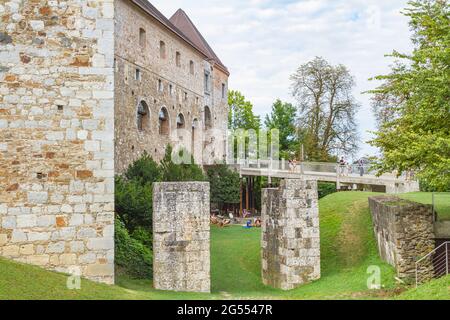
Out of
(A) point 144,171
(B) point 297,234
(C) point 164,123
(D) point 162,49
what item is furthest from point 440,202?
(D) point 162,49

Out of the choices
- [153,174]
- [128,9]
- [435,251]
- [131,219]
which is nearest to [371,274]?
[435,251]

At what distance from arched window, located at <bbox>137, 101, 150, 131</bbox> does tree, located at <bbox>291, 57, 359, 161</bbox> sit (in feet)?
60.2

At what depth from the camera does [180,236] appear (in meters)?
14.9

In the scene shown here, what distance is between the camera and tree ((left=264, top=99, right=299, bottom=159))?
55.5 m

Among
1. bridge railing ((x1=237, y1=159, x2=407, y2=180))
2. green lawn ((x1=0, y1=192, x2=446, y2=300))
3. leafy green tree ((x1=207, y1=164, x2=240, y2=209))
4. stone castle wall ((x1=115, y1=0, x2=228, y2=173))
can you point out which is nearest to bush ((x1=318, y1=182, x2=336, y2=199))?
bridge railing ((x1=237, y1=159, x2=407, y2=180))

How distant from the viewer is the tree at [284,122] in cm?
5553

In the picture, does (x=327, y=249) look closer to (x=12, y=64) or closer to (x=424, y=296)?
(x=424, y=296)

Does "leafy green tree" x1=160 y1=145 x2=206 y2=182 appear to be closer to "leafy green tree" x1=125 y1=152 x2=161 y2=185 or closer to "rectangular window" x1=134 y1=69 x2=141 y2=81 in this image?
"leafy green tree" x1=125 y1=152 x2=161 y2=185

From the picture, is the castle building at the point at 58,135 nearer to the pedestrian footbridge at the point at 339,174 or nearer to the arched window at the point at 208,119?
the pedestrian footbridge at the point at 339,174

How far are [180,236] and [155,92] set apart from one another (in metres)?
19.0

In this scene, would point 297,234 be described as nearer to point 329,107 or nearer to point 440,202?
point 440,202

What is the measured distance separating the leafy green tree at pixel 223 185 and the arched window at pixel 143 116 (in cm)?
996

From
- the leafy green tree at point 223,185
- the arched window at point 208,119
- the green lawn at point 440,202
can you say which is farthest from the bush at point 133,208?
the arched window at point 208,119

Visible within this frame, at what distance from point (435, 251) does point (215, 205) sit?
2629 cm
